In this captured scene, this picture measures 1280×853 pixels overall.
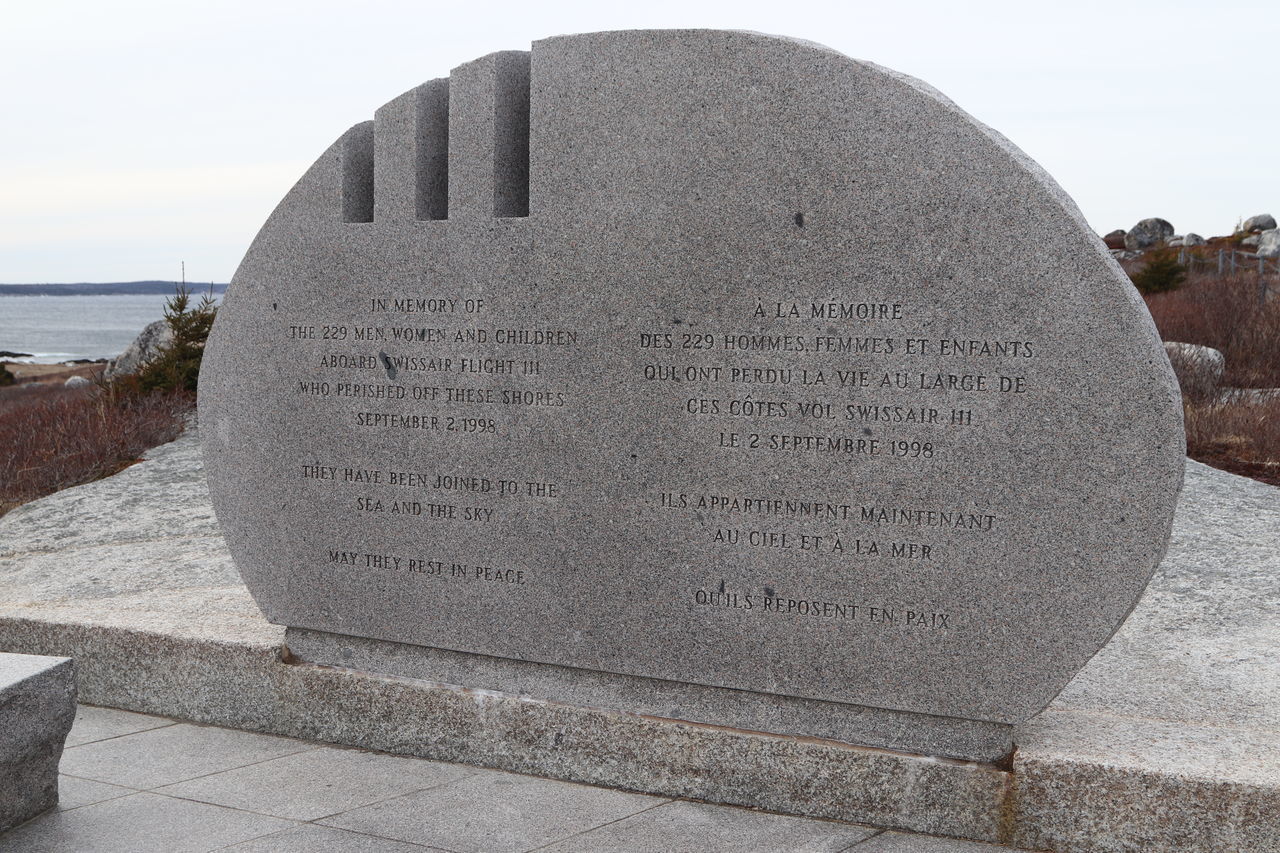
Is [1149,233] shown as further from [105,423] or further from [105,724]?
[105,724]

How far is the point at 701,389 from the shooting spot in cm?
430

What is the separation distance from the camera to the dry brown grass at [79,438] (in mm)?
11508

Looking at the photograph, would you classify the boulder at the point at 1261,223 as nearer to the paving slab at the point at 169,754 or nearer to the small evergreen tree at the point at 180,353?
the small evergreen tree at the point at 180,353

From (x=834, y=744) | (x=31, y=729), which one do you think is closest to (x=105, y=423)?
(x=31, y=729)

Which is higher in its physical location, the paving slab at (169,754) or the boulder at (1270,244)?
the boulder at (1270,244)

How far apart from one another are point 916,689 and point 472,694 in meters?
1.84

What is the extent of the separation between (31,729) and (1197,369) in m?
13.4

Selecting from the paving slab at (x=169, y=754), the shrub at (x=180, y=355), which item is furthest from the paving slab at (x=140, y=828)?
the shrub at (x=180, y=355)

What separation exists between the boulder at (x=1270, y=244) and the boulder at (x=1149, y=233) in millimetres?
7445

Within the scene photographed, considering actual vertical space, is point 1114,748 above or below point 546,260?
below

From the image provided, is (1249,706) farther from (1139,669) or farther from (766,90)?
(766,90)

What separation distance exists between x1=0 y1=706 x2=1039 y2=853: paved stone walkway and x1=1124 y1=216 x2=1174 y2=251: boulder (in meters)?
54.0

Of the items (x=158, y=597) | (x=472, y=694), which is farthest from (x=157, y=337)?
(x=472, y=694)

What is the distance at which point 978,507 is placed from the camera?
395 centimetres
